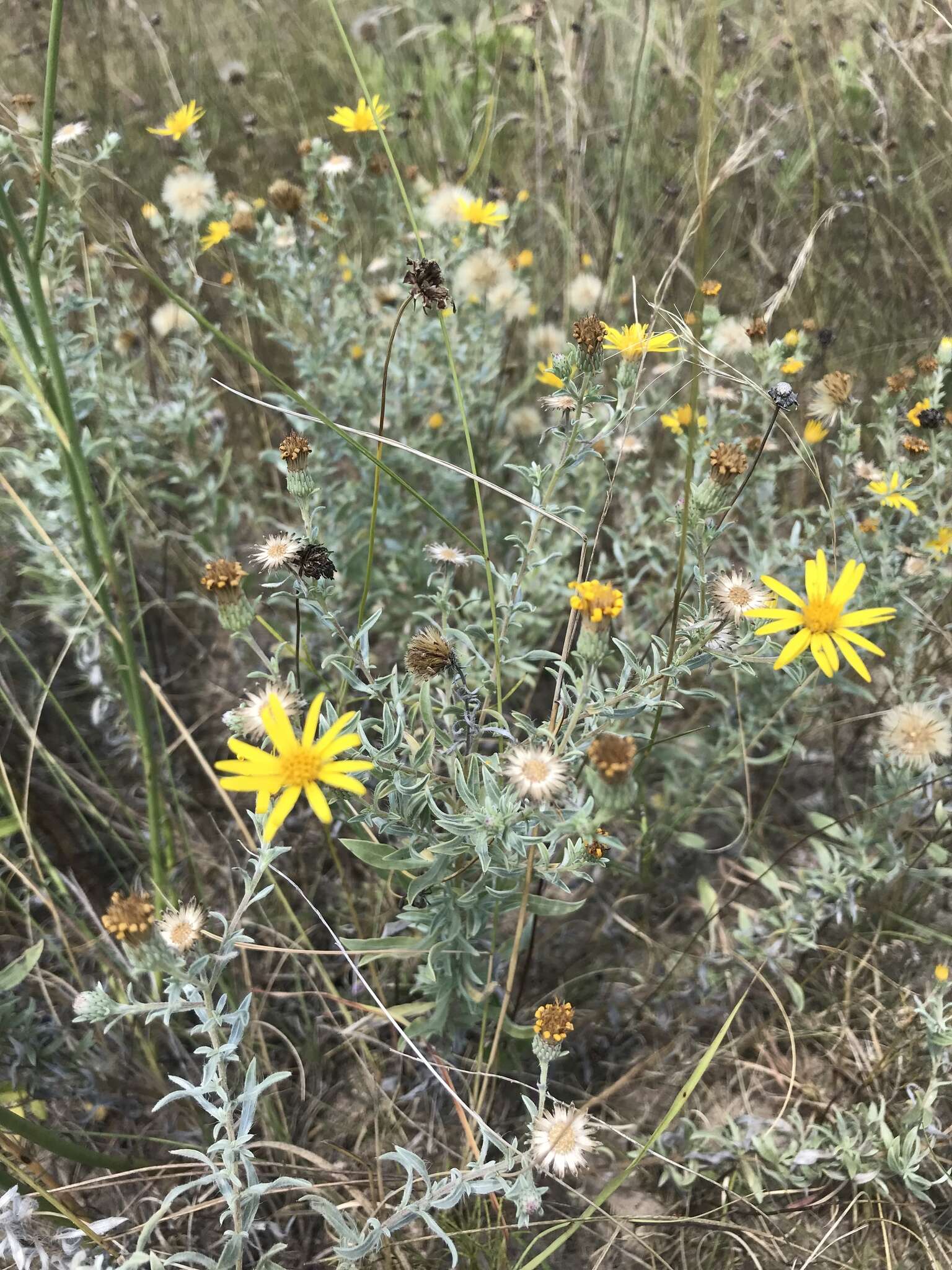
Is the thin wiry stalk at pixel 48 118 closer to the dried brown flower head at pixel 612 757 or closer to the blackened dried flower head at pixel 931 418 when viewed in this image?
the dried brown flower head at pixel 612 757

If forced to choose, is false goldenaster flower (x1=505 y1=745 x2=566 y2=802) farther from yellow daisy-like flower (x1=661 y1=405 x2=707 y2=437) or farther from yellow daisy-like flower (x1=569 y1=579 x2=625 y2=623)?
yellow daisy-like flower (x1=661 y1=405 x2=707 y2=437)

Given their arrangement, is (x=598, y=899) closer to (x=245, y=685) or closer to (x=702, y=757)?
(x=702, y=757)

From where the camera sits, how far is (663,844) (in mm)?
2201

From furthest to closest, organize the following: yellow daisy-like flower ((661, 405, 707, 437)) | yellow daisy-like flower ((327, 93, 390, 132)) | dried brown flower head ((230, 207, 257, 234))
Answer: dried brown flower head ((230, 207, 257, 234)), yellow daisy-like flower ((327, 93, 390, 132)), yellow daisy-like flower ((661, 405, 707, 437))

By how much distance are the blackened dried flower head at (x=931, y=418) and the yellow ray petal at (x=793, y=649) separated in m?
1.01

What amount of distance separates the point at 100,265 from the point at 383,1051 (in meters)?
2.69

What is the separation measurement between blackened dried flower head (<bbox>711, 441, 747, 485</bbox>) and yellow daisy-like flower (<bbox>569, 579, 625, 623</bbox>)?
0.29 meters

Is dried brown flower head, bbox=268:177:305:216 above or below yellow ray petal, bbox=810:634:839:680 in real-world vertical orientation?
above

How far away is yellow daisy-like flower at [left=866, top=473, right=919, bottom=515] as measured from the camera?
1979mm

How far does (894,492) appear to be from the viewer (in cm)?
198

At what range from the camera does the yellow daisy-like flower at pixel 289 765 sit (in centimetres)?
113

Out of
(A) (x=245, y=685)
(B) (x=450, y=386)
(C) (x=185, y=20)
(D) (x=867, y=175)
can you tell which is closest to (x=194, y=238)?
(B) (x=450, y=386)

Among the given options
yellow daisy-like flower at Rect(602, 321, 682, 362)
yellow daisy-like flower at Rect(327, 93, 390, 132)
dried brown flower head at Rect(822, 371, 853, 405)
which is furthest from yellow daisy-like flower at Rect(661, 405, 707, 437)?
yellow daisy-like flower at Rect(327, 93, 390, 132)

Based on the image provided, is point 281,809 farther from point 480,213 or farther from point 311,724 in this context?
point 480,213
